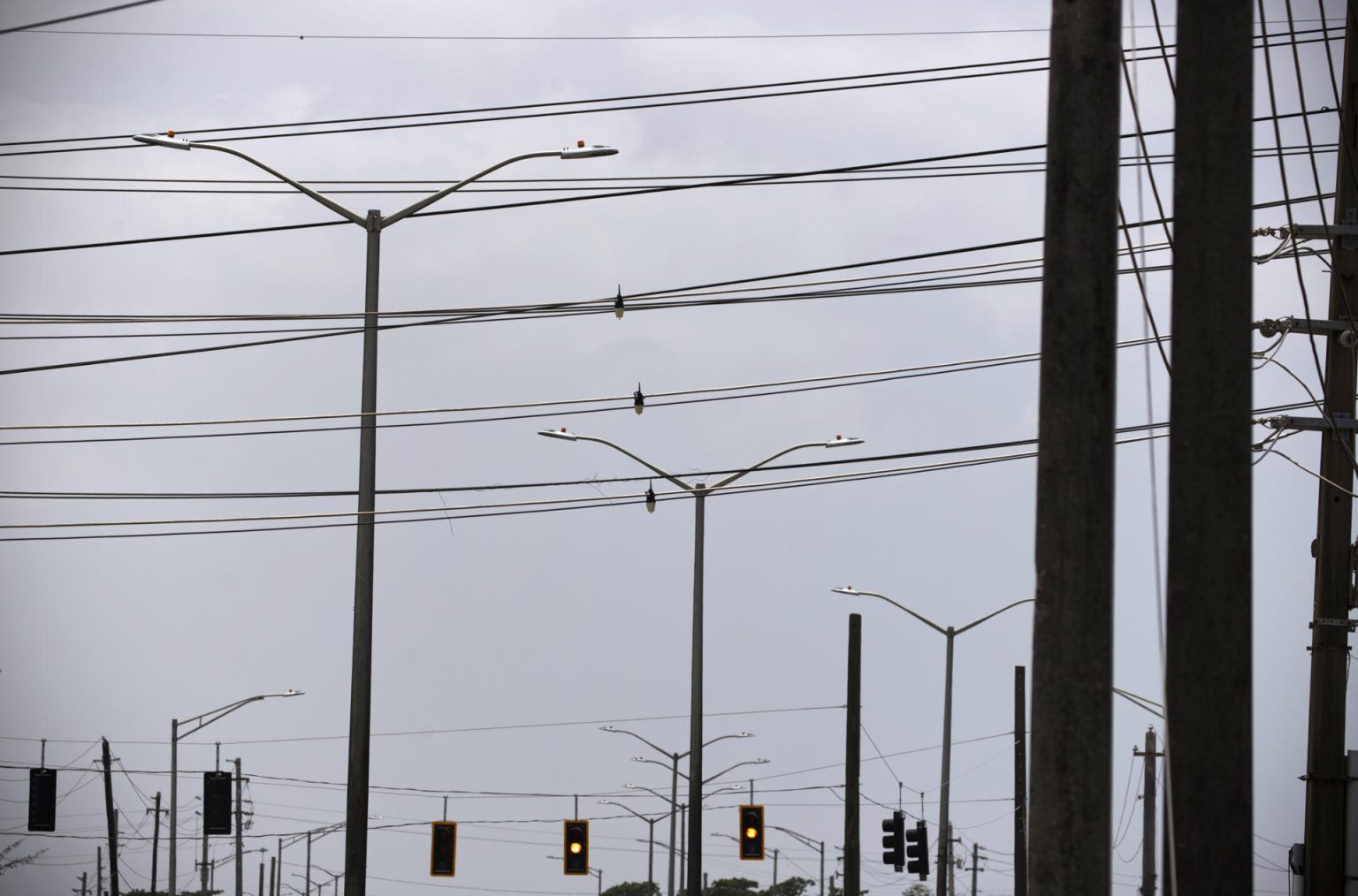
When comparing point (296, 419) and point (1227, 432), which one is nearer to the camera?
point (1227, 432)

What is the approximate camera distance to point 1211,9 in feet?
26.9

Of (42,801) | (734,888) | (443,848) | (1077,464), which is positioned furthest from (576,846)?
(734,888)

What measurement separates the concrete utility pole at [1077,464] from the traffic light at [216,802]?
37.3 m

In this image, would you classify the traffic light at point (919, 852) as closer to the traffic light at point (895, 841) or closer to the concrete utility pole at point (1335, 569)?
the traffic light at point (895, 841)

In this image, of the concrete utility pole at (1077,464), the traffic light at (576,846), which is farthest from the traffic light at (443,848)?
the concrete utility pole at (1077,464)

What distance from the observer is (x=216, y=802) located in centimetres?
4284

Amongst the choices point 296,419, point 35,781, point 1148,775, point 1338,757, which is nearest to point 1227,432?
point 1338,757

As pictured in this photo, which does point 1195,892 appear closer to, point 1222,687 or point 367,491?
point 1222,687

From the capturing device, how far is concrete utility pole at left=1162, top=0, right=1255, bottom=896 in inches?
304

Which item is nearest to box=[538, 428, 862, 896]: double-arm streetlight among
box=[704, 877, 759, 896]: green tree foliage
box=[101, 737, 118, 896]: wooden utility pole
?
box=[101, 737, 118, 896]: wooden utility pole

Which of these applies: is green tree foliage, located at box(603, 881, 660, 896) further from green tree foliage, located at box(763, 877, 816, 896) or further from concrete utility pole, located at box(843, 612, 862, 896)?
concrete utility pole, located at box(843, 612, 862, 896)

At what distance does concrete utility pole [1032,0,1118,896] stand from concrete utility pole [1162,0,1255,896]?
279mm

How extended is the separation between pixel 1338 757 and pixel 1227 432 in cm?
1074

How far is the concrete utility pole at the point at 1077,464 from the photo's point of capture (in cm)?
790
